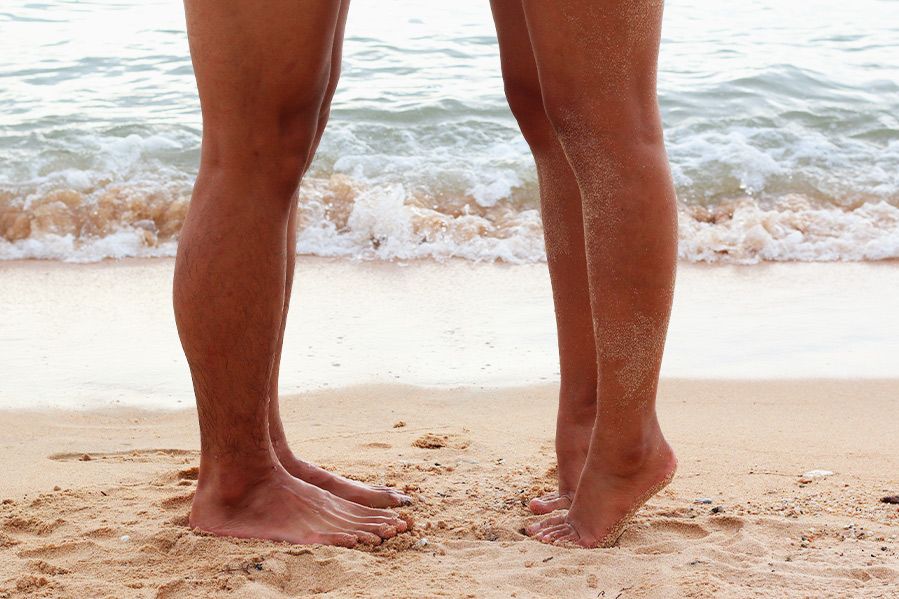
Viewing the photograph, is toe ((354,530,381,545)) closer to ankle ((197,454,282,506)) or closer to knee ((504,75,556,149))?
ankle ((197,454,282,506))

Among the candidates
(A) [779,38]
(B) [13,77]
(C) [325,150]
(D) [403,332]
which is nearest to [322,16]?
(D) [403,332]

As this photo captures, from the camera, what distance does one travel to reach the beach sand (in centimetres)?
164

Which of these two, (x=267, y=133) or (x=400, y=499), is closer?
(x=267, y=133)

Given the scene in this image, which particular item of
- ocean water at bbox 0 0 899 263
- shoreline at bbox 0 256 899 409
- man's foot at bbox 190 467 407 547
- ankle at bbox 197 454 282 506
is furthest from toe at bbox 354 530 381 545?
ocean water at bbox 0 0 899 263

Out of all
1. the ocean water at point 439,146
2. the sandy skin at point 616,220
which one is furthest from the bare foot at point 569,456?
the ocean water at point 439,146

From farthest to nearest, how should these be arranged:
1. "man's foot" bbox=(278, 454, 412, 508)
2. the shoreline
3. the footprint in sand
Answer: the shoreline
the footprint in sand
"man's foot" bbox=(278, 454, 412, 508)

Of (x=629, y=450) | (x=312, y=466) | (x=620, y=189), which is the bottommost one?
(x=312, y=466)

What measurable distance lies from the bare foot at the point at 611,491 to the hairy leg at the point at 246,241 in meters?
0.33

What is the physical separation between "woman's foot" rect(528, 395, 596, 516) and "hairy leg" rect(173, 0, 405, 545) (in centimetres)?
33

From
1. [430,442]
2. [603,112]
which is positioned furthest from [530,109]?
[430,442]

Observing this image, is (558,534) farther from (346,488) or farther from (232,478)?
(232,478)

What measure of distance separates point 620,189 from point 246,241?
0.60 meters

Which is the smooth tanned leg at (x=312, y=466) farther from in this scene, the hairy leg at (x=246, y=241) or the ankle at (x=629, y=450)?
the ankle at (x=629, y=450)

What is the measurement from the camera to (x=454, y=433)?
2592mm
